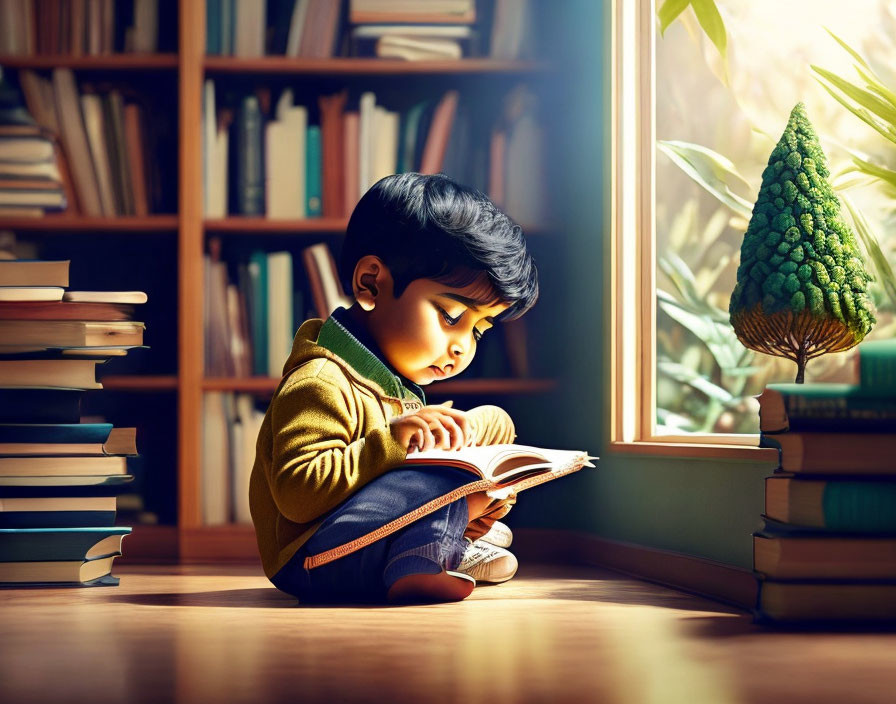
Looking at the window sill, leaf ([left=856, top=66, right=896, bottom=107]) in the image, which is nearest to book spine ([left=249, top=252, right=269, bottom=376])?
the window sill

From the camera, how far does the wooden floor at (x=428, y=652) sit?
3.34ft

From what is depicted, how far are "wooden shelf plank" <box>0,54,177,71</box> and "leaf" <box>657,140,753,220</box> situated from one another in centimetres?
116

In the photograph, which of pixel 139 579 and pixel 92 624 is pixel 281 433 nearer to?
pixel 92 624

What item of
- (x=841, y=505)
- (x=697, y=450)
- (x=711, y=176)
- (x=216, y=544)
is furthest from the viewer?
(x=216, y=544)

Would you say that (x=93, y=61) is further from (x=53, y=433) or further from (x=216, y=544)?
(x=216, y=544)

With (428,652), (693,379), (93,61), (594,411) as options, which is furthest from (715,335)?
(93,61)

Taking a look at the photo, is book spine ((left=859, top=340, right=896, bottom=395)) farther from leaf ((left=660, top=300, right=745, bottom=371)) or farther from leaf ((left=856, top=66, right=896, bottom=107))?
leaf ((left=660, top=300, right=745, bottom=371))

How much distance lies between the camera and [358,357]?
165 centimetres

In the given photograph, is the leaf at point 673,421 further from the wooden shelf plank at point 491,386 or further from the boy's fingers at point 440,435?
the boy's fingers at point 440,435

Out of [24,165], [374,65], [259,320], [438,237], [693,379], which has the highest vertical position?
[374,65]

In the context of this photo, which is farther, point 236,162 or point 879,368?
point 236,162

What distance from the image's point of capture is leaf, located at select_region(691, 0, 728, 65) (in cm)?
167

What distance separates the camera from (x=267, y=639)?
4.27 ft

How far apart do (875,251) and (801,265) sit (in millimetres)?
206
